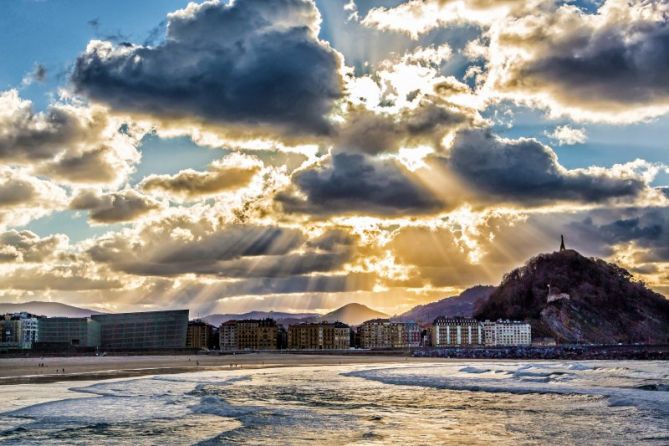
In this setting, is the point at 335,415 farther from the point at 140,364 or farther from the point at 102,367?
the point at 140,364

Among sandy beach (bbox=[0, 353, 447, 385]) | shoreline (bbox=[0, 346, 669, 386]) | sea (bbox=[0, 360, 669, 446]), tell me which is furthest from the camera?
shoreline (bbox=[0, 346, 669, 386])

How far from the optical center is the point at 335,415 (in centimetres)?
3691

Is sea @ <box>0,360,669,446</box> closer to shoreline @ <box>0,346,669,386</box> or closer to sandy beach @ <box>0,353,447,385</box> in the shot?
sandy beach @ <box>0,353,447,385</box>

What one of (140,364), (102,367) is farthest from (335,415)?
(140,364)

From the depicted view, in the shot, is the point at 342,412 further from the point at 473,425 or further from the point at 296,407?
the point at 473,425

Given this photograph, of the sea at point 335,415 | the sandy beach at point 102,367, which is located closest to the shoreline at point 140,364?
the sandy beach at point 102,367

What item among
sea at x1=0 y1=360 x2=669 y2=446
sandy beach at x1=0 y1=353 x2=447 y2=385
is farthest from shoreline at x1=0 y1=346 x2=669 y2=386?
sea at x1=0 y1=360 x2=669 y2=446

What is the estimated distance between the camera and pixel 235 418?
35781 millimetres

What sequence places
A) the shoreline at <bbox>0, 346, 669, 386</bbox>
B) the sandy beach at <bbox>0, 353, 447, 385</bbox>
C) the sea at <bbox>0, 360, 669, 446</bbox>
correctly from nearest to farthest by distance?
the sea at <bbox>0, 360, 669, 446</bbox>, the sandy beach at <bbox>0, 353, 447, 385</bbox>, the shoreline at <bbox>0, 346, 669, 386</bbox>

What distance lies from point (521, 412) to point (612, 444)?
433 inches

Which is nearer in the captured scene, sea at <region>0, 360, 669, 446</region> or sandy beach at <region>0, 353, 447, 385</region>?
sea at <region>0, 360, 669, 446</region>

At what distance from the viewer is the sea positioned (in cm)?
2912

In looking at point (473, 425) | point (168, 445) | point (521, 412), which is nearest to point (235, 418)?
point (168, 445)

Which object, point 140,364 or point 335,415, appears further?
point 140,364
